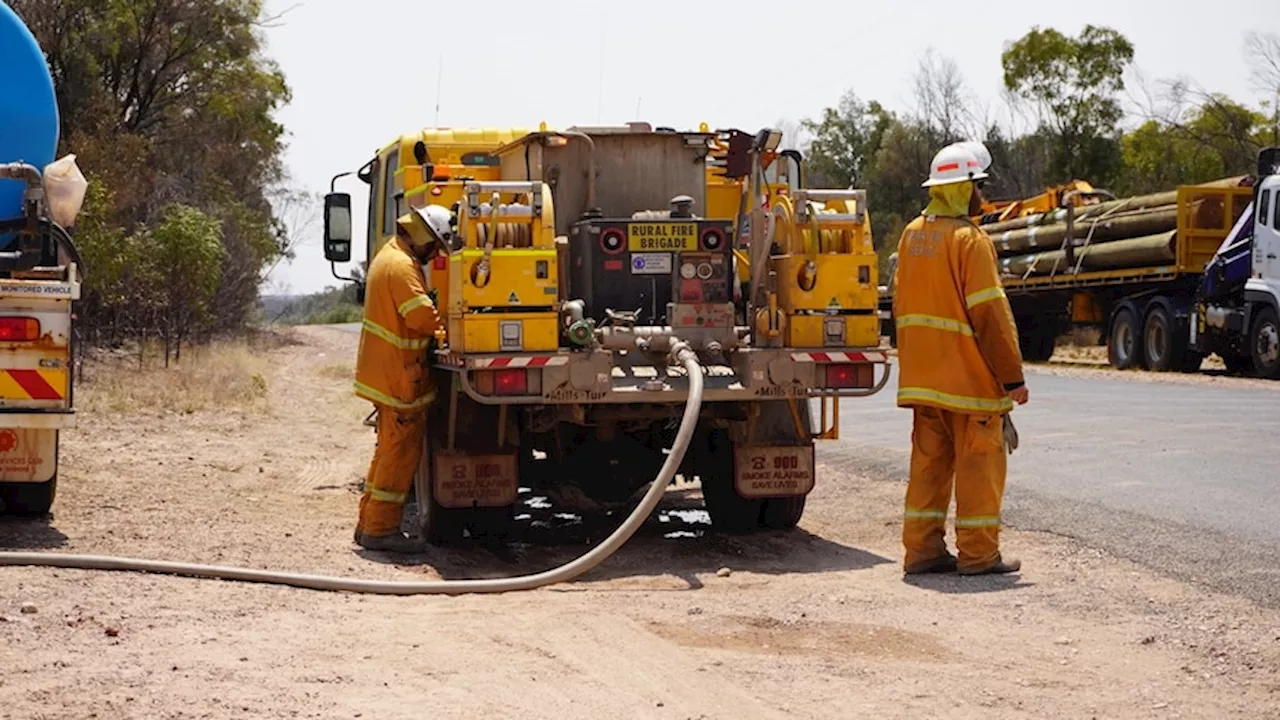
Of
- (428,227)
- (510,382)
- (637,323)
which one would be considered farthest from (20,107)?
(637,323)

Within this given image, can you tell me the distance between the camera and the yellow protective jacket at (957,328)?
26.8ft

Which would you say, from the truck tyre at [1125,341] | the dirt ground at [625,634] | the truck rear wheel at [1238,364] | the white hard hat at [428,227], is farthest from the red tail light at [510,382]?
the truck tyre at [1125,341]

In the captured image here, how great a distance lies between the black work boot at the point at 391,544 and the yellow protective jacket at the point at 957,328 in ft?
9.31

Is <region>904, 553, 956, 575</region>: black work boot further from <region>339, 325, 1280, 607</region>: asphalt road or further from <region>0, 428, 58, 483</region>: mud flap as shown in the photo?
<region>0, 428, 58, 483</region>: mud flap

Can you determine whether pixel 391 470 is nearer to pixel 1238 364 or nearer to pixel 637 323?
pixel 637 323

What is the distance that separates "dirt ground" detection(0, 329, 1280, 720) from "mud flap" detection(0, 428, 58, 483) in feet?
1.02

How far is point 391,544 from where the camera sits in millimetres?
9352

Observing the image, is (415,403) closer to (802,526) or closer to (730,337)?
(730,337)

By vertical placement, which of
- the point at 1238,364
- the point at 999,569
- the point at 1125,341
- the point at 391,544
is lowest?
the point at 391,544

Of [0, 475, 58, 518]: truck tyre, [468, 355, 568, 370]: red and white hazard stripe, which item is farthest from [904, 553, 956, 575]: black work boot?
[0, 475, 58, 518]: truck tyre

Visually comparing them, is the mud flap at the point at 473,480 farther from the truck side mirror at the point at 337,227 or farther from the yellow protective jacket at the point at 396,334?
the truck side mirror at the point at 337,227

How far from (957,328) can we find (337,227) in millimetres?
5665

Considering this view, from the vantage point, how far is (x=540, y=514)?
39.2ft

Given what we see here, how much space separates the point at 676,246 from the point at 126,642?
14.6 feet
